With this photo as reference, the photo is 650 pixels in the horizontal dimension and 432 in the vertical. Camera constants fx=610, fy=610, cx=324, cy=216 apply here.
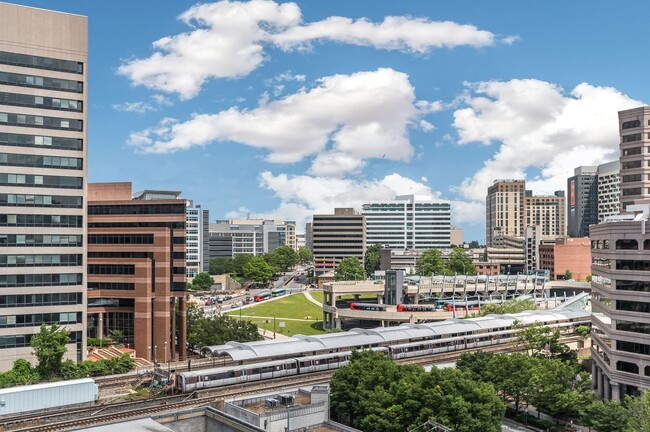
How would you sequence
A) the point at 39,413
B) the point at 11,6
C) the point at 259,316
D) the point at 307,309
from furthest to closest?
the point at 307,309 < the point at 259,316 < the point at 11,6 < the point at 39,413

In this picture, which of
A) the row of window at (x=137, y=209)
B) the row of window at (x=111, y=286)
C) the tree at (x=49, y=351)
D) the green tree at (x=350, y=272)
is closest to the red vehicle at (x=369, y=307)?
the row of window at (x=137, y=209)

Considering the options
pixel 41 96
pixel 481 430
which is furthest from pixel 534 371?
pixel 41 96

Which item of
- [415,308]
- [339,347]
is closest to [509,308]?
[415,308]

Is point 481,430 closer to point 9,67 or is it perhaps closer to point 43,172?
point 43,172

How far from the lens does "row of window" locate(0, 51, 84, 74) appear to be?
79.6 meters

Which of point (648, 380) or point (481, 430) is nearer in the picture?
point (481, 430)

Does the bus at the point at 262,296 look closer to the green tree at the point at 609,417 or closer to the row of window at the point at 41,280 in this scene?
the row of window at the point at 41,280

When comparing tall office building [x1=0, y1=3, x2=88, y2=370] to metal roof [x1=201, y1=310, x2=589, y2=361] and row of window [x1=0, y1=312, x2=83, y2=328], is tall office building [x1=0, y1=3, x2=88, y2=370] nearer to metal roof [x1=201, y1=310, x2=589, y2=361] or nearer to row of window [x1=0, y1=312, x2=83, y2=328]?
row of window [x1=0, y1=312, x2=83, y2=328]

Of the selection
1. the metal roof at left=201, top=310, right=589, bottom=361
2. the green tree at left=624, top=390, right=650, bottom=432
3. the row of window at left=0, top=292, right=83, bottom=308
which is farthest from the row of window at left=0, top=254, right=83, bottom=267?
the green tree at left=624, top=390, right=650, bottom=432

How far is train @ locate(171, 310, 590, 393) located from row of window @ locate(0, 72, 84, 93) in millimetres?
42178

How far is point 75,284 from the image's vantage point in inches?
3305

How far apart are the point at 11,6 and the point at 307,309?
103m

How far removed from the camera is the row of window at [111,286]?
93.3m

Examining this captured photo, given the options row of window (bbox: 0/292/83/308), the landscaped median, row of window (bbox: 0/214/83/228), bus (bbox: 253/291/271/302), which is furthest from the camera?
bus (bbox: 253/291/271/302)
